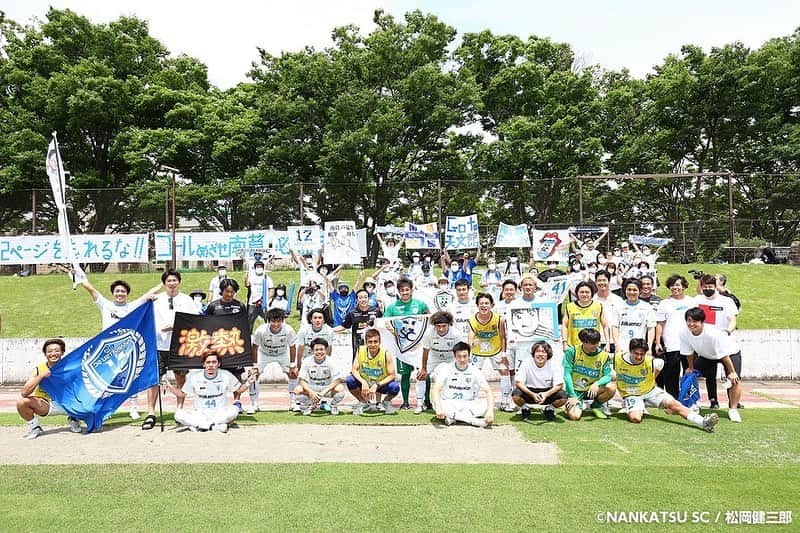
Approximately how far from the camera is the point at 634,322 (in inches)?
332

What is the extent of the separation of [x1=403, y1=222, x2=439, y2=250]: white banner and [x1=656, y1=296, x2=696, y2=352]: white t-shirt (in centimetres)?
1049

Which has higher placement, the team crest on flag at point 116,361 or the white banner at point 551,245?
the white banner at point 551,245

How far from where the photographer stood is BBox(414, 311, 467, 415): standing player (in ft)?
26.0

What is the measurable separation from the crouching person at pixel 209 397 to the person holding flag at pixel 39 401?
4.25ft

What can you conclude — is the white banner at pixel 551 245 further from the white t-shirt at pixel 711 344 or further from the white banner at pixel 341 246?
the white t-shirt at pixel 711 344

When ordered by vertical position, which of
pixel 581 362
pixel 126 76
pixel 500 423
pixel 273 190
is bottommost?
pixel 500 423

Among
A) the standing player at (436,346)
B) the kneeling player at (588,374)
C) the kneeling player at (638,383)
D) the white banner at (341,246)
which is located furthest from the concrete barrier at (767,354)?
the kneeling player at (638,383)

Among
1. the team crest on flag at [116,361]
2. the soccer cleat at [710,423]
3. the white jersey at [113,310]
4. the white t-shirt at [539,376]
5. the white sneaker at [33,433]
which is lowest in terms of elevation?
the white sneaker at [33,433]

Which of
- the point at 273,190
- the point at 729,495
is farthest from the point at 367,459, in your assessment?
the point at 273,190

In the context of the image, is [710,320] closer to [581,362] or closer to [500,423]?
[581,362]

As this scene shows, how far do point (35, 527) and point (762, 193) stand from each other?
29.8m

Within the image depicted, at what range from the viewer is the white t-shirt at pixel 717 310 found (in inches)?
336

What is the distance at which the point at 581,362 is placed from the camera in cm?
765

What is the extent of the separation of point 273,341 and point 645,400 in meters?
5.16
